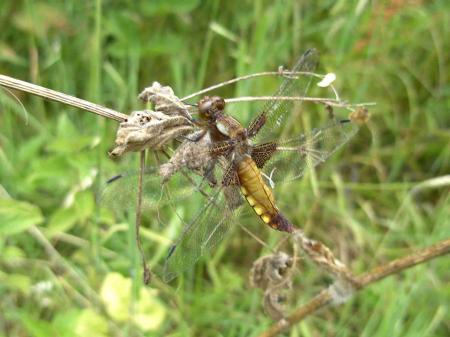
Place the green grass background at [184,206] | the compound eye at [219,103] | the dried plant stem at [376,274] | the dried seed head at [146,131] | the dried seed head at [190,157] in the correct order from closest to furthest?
the dried seed head at [146,131], the dried seed head at [190,157], the compound eye at [219,103], the dried plant stem at [376,274], the green grass background at [184,206]

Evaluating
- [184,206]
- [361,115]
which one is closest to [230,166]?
[361,115]

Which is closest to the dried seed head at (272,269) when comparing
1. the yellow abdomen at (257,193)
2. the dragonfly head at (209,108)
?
the yellow abdomen at (257,193)

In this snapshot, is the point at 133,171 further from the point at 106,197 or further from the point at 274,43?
the point at 274,43

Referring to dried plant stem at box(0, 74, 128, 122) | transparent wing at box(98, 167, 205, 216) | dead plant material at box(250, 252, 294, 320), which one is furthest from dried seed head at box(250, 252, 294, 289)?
dried plant stem at box(0, 74, 128, 122)

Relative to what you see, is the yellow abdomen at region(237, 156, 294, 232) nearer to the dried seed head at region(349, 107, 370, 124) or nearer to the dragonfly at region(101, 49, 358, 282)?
the dragonfly at region(101, 49, 358, 282)

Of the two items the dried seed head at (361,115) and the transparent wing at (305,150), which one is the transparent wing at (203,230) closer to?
the transparent wing at (305,150)

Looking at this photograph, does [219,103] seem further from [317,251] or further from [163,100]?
[317,251]
